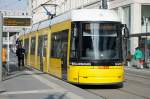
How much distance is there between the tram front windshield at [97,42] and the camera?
18.6 metres

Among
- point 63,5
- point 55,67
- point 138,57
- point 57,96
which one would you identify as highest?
point 63,5

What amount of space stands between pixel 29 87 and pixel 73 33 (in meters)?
2.91

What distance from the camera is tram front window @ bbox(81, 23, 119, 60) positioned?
1864cm

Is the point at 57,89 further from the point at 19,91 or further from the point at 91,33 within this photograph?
the point at 91,33

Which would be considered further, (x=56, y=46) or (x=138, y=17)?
(x=138, y=17)

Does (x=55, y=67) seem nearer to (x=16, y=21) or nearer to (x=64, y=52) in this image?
(x=64, y=52)

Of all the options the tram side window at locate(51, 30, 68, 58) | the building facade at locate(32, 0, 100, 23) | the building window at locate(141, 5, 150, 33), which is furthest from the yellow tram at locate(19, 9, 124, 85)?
the building facade at locate(32, 0, 100, 23)

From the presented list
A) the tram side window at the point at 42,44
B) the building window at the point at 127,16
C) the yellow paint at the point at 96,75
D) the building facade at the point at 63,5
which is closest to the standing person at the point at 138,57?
the building window at the point at 127,16

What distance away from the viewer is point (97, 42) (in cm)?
1873

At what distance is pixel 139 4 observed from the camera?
48.4 metres

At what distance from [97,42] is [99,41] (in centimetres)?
8

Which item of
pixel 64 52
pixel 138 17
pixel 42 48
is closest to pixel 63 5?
pixel 138 17

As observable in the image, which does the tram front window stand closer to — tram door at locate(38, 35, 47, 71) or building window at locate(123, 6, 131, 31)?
tram door at locate(38, 35, 47, 71)

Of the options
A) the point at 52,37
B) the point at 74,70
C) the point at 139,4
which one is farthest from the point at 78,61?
the point at 139,4
